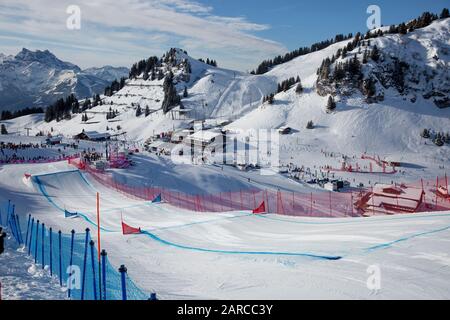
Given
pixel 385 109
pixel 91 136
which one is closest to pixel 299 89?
pixel 385 109

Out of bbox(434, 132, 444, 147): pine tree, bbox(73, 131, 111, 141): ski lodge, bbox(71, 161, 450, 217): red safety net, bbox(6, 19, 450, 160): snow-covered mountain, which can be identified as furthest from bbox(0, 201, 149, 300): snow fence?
bbox(434, 132, 444, 147): pine tree

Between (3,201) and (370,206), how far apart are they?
28244 mm

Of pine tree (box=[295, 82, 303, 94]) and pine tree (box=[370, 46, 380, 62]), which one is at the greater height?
pine tree (box=[370, 46, 380, 62])

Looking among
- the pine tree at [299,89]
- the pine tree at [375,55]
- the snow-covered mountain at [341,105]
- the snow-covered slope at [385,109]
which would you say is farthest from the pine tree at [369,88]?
the pine tree at [299,89]

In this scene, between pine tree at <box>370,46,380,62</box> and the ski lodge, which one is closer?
the ski lodge

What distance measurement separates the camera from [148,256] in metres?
16.1

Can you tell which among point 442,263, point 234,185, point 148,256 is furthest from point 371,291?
point 234,185

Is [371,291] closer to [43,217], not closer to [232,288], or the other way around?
[232,288]

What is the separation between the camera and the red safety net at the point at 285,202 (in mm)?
32781

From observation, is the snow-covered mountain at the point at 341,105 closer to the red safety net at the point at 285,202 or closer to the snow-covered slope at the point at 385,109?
the snow-covered slope at the point at 385,109

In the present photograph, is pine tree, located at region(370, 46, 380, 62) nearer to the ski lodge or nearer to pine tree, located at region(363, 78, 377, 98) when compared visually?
pine tree, located at region(363, 78, 377, 98)

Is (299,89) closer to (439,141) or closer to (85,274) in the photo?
(439,141)

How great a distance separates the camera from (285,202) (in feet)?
118

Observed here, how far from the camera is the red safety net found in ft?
108
